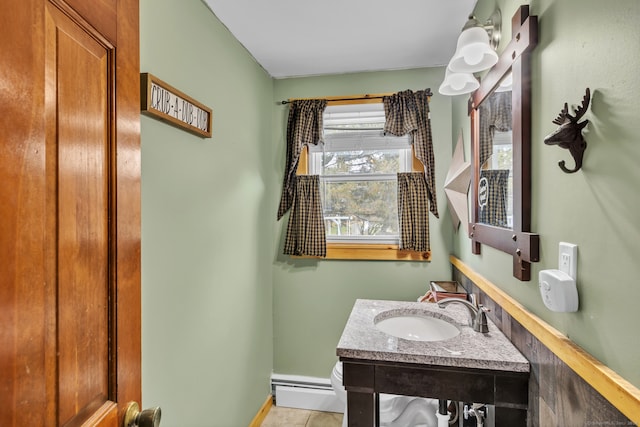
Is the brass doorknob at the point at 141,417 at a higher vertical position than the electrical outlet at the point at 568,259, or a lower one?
lower

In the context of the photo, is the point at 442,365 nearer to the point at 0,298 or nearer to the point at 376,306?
the point at 376,306

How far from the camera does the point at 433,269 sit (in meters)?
2.38

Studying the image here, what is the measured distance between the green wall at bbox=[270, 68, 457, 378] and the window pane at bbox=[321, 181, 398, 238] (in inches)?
9.6

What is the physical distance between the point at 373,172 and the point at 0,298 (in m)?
2.24

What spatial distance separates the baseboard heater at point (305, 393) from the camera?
2416 millimetres

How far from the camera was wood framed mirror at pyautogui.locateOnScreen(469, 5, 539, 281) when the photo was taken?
111 centimetres

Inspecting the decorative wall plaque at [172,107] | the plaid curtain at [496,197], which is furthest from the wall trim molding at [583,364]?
the decorative wall plaque at [172,107]

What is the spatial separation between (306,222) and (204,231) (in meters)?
0.96

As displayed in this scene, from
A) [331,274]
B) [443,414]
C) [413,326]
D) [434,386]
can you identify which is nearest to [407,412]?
[443,414]

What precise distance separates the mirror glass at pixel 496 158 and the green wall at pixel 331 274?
2.44 feet

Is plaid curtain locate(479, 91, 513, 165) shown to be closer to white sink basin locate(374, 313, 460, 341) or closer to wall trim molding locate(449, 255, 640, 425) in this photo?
wall trim molding locate(449, 255, 640, 425)

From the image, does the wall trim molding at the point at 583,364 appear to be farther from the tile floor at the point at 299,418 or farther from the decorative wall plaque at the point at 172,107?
the tile floor at the point at 299,418

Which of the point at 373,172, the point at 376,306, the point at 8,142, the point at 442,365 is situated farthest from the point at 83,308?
the point at 373,172

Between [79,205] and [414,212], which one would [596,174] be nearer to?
[79,205]
